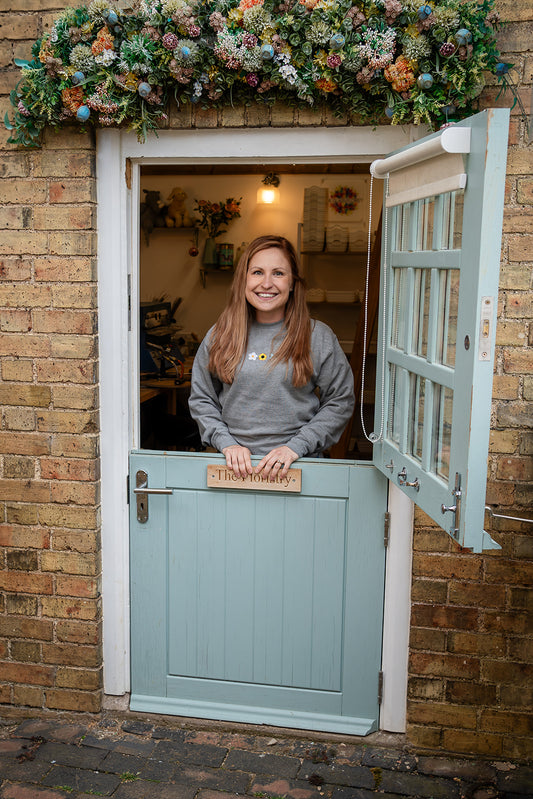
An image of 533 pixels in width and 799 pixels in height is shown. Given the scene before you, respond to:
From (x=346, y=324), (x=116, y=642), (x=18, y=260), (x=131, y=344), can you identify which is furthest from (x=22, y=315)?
(x=346, y=324)

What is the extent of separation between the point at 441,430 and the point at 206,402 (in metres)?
1.12

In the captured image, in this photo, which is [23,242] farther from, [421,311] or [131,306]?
[421,311]

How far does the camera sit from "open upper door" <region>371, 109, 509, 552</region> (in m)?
1.98

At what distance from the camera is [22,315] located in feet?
9.92

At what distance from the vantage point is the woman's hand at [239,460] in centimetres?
297

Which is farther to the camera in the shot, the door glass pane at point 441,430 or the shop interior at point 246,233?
the shop interior at point 246,233

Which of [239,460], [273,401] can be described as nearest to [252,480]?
[239,460]

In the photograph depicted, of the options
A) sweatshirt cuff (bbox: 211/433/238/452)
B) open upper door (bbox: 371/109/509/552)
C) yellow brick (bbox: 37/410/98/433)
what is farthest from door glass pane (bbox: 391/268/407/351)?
yellow brick (bbox: 37/410/98/433)

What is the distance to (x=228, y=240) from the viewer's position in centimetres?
677

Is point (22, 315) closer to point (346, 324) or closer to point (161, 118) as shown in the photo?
point (161, 118)

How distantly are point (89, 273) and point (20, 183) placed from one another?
0.45 metres

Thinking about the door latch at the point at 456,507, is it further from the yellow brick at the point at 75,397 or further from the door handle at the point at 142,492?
the yellow brick at the point at 75,397

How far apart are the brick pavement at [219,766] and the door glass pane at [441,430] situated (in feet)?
4.29

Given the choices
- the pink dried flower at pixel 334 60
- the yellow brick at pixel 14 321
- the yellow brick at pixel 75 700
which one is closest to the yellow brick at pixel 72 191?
the yellow brick at pixel 14 321
